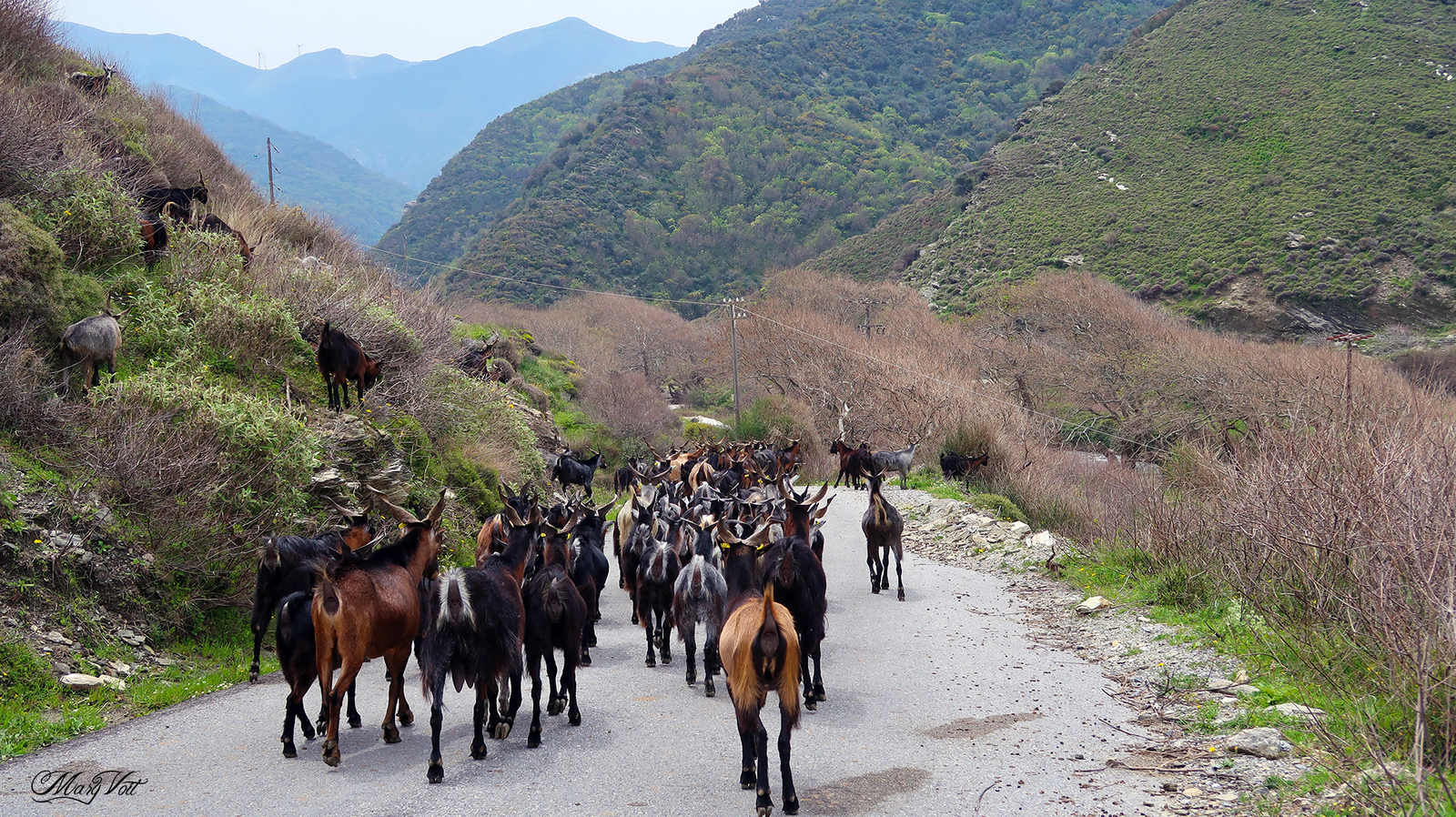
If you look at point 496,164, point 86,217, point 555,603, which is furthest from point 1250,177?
point 496,164

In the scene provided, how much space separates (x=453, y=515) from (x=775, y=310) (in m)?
31.9

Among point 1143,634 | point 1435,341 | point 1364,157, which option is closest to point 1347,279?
point 1435,341

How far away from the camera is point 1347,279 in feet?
127

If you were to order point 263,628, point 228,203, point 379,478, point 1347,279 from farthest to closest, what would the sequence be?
point 1347,279, point 228,203, point 379,478, point 263,628

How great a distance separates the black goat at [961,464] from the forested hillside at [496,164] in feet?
174

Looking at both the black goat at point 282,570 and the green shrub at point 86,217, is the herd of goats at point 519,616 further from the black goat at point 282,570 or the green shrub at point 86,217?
the green shrub at point 86,217

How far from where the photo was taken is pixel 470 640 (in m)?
6.53

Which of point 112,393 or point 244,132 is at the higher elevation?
point 244,132

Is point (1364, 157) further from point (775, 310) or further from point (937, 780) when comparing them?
point (937, 780)

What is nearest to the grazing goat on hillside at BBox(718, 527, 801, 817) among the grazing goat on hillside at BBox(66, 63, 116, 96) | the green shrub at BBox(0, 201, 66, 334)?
the green shrub at BBox(0, 201, 66, 334)

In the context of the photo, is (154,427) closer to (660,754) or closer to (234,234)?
(660,754)

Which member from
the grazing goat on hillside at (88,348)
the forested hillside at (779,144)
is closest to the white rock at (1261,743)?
the grazing goat on hillside at (88,348)
